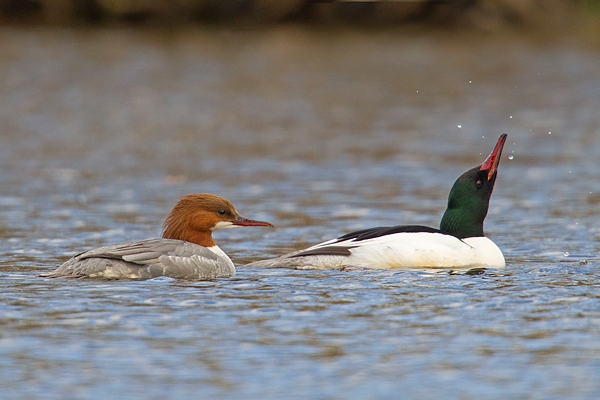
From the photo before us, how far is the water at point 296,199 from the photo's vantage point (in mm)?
6562

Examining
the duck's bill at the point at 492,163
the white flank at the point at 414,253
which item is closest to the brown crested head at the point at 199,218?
the white flank at the point at 414,253

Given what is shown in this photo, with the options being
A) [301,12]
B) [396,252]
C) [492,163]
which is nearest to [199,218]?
[396,252]

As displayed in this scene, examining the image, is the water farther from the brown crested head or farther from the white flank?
the brown crested head

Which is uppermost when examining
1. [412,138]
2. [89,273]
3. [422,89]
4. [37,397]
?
[422,89]

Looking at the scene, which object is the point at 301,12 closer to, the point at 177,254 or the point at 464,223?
the point at 464,223

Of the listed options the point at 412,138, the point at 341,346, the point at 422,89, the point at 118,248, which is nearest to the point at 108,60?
the point at 422,89

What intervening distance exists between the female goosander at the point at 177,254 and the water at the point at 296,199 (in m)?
0.17

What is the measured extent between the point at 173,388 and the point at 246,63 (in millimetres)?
21607

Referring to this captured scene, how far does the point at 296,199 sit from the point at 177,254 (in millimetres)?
Answer: 4942

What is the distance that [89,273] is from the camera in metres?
8.92

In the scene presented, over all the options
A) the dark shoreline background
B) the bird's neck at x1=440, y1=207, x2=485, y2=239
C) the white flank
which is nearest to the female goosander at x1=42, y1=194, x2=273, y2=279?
the white flank

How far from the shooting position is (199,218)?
998 centimetres

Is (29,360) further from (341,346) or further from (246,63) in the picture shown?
(246,63)

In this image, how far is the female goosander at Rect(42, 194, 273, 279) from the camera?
8953 millimetres
